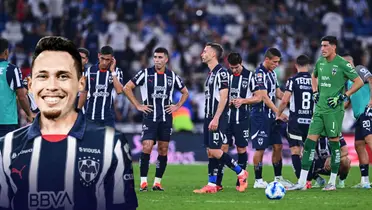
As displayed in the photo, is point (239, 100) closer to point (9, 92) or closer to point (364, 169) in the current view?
point (364, 169)

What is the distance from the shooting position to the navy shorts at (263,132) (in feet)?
42.2

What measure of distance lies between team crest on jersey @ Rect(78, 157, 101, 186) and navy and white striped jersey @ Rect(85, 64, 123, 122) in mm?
9081

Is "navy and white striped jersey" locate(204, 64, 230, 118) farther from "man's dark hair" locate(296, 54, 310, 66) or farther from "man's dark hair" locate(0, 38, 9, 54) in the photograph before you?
"man's dark hair" locate(0, 38, 9, 54)

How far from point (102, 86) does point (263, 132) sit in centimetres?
260

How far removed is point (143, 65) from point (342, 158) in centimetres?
1046

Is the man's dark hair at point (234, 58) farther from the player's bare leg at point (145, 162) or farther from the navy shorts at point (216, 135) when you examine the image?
the player's bare leg at point (145, 162)

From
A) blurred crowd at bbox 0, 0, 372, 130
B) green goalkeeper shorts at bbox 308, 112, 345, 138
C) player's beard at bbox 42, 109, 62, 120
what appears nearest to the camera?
player's beard at bbox 42, 109, 62, 120

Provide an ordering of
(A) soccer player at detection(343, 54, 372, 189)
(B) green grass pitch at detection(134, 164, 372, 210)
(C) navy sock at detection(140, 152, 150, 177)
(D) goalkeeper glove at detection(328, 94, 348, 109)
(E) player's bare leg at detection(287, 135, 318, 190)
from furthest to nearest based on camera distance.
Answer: (A) soccer player at detection(343, 54, 372, 189) < (C) navy sock at detection(140, 152, 150, 177) < (E) player's bare leg at detection(287, 135, 318, 190) < (D) goalkeeper glove at detection(328, 94, 348, 109) < (B) green grass pitch at detection(134, 164, 372, 210)

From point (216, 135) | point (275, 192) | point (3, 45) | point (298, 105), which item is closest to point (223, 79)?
point (216, 135)

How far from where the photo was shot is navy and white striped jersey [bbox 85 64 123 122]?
494 inches

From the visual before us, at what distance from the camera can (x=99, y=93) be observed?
12.6m

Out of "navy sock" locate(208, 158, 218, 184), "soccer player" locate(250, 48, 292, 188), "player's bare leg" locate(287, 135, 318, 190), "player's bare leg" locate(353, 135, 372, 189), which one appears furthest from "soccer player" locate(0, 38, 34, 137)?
"player's bare leg" locate(353, 135, 372, 189)

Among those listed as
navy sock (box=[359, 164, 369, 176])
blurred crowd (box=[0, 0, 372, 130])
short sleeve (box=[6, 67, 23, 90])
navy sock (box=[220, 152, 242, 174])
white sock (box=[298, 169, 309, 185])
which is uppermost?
blurred crowd (box=[0, 0, 372, 130])

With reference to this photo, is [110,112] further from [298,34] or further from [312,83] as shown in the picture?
[298,34]
